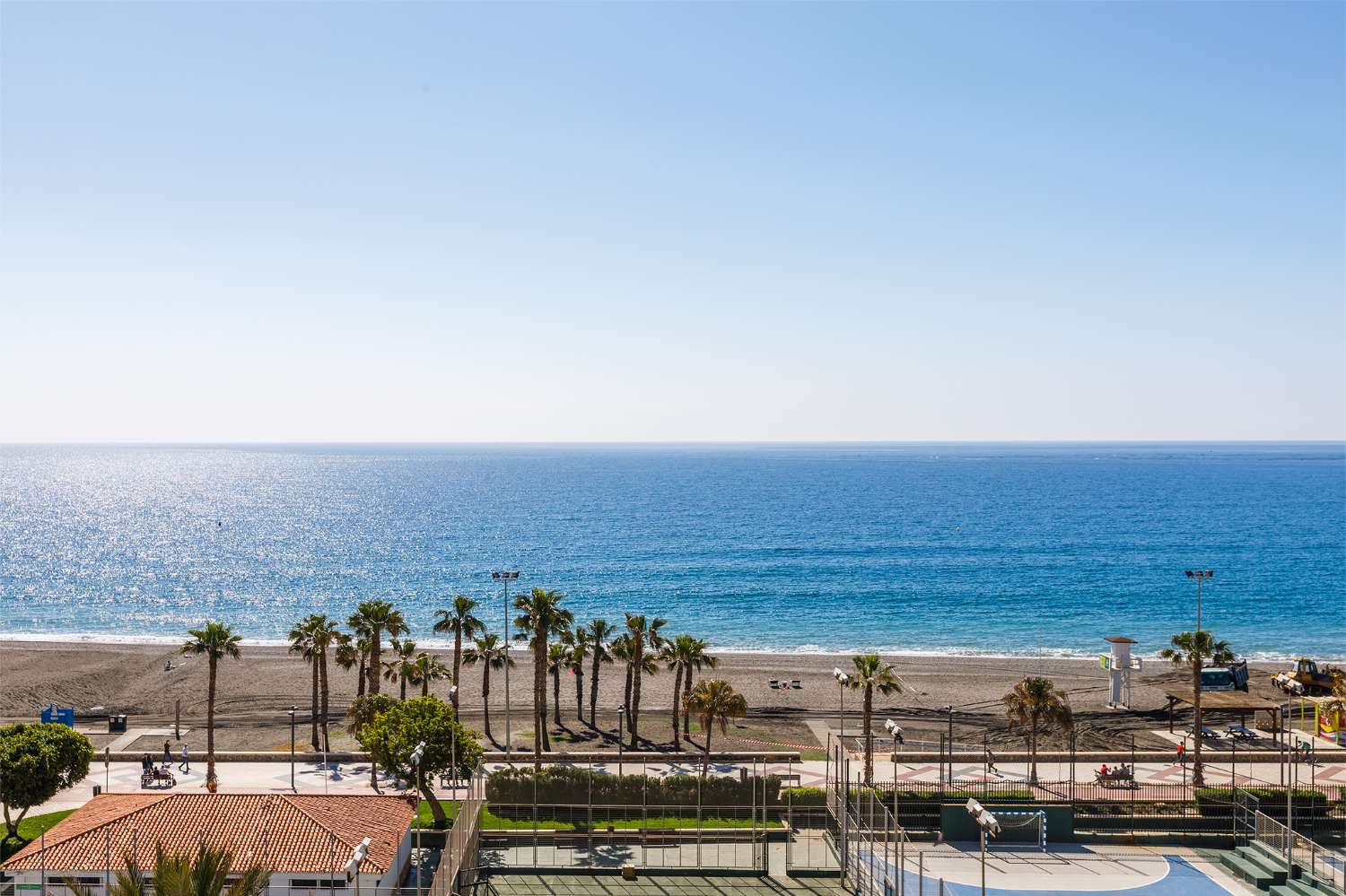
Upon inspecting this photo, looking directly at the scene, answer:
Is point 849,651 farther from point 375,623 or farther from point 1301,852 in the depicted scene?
point 1301,852

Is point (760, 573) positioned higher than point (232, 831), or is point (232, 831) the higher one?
point (232, 831)

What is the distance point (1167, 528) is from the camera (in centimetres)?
16088

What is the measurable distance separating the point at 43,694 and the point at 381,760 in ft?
136

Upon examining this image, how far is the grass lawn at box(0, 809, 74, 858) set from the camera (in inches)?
1337

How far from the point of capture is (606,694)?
66812mm

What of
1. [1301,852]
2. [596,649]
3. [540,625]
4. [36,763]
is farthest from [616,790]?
[1301,852]

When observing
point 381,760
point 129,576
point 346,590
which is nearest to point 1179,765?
point 381,760

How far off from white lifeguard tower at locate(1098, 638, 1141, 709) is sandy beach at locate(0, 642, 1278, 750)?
29.1 inches

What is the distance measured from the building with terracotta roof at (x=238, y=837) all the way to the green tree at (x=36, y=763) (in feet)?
11.5

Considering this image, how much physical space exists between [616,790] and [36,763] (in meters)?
19.5

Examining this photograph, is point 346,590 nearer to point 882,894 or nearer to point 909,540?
point 909,540

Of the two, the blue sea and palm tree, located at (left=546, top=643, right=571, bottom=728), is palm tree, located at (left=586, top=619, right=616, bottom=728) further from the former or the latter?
the blue sea

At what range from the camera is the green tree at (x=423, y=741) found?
36.3 meters

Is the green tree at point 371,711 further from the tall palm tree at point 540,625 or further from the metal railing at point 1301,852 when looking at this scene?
the metal railing at point 1301,852
